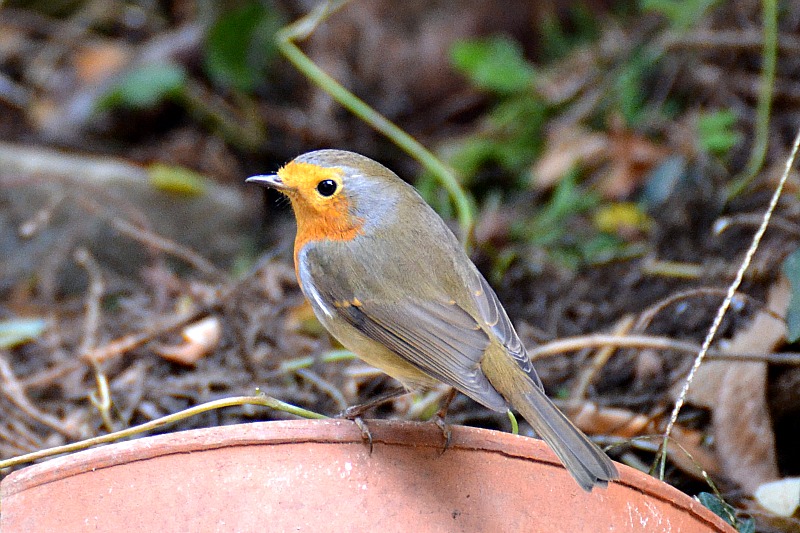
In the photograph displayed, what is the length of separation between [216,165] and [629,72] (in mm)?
2644

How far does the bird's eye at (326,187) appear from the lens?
9.11 feet

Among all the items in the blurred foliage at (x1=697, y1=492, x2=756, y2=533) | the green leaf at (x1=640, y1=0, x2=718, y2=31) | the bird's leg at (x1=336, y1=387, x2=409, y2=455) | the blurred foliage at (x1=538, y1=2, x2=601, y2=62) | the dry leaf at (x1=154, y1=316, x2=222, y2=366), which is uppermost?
the green leaf at (x1=640, y1=0, x2=718, y2=31)

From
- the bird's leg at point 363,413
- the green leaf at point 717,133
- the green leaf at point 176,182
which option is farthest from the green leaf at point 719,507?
the green leaf at point 176,182

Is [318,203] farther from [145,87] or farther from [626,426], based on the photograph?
[145,87]

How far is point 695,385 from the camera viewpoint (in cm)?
315

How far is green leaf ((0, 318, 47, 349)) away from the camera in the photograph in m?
4.07

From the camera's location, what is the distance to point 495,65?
5590 millimetres

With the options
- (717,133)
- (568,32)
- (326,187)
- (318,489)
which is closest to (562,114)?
(568,32)

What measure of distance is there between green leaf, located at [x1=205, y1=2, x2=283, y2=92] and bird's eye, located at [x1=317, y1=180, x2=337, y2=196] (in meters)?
3.34

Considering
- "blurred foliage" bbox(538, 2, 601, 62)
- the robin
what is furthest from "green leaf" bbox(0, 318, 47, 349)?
"blurred foliage" bbox(538, 2, 601, 62)

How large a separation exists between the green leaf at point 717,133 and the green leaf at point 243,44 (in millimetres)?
2741

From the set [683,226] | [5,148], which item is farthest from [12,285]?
[683,226]

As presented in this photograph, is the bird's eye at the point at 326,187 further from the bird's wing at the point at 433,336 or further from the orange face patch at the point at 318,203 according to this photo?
the bird's wing at the point at 433,336

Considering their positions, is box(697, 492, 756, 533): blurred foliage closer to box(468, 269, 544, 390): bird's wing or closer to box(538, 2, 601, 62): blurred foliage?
box(468, 269, 544, 390): bird's wing
